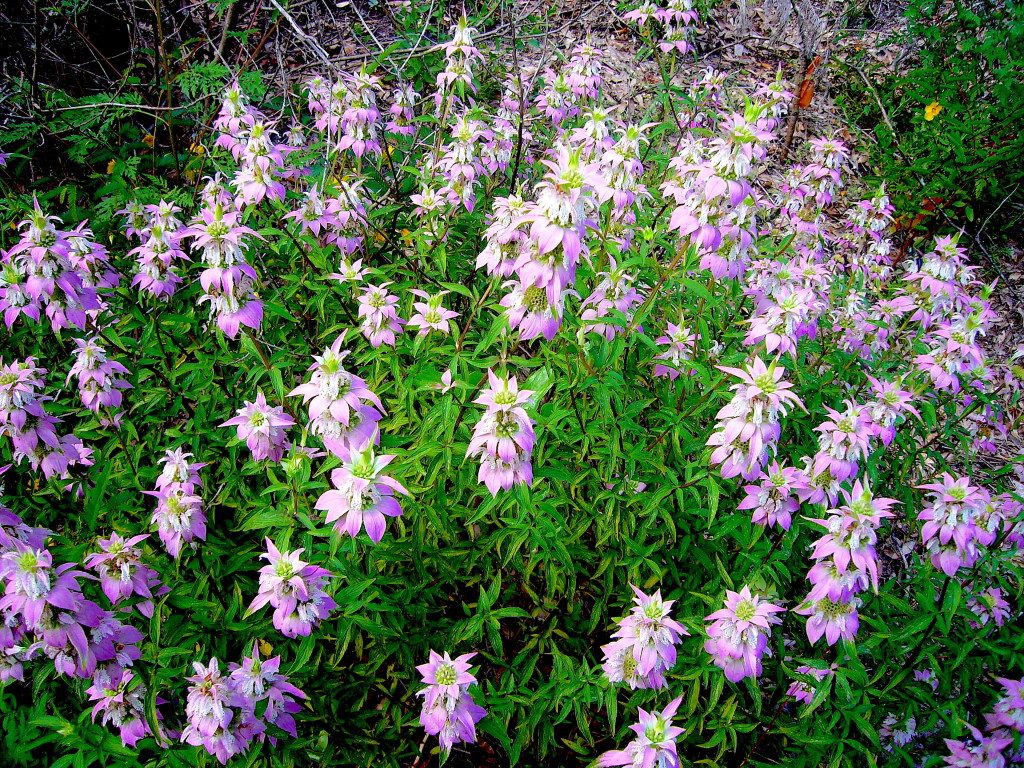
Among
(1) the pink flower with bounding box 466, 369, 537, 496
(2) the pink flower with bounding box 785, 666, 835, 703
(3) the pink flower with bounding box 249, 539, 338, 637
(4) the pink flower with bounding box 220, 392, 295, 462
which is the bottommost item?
(2) the pink flower with bounding box 785, 666, 835, 703

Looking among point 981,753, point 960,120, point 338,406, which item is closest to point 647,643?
point 338,406

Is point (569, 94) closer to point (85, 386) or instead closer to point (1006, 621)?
point (85, 386)

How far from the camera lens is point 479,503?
2.79 m

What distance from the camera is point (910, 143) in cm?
611

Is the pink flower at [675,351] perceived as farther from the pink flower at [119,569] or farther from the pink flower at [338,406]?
the pink flower at [119,569]

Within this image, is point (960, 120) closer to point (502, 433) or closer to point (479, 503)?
point (479, 503)

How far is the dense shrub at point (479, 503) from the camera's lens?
2189mm

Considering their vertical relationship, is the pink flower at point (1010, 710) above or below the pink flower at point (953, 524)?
below

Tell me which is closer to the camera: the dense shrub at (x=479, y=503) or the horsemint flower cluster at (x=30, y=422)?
the dense shrub at (x=479, y=503)

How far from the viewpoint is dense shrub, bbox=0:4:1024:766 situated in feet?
7.18

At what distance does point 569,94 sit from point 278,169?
2098mm

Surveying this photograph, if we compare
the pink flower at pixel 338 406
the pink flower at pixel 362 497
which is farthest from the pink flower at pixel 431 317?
the pink flower at pixel 362 497

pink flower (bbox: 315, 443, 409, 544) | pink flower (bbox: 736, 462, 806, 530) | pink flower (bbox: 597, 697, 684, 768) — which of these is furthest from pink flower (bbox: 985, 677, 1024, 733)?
pink flower (bbox: 315, 443, 409, 544)

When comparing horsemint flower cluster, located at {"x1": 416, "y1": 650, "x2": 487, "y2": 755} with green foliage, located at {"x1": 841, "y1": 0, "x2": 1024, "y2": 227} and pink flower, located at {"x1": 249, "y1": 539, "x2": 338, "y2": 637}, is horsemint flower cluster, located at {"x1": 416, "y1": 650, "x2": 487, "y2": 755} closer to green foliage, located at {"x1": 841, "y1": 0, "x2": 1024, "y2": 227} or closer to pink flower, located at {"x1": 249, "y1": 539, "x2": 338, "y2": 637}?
pink flower, located at {"x1": 249, "y1": 539, "x2": 338, "y2": 637}
